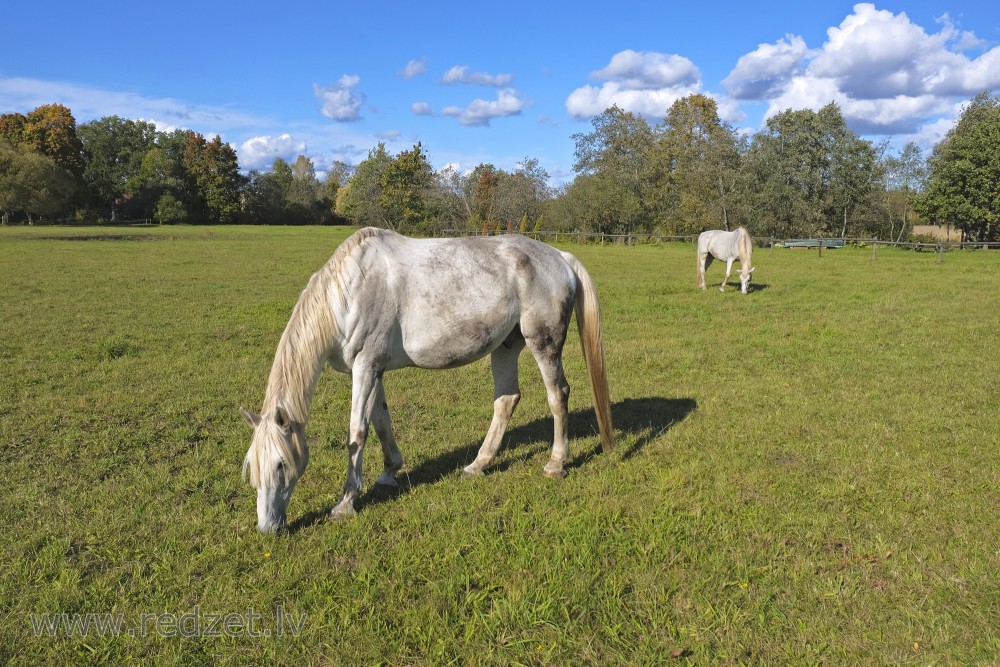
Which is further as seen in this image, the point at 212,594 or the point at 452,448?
the point at 452,448

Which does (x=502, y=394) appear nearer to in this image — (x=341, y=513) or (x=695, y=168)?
(x=341, y=513)

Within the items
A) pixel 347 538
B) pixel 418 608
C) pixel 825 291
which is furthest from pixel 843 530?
pixel 825 291

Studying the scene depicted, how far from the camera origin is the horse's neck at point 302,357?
3990 millimetres

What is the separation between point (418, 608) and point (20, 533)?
9.16ft

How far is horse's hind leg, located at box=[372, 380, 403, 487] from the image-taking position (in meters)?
4.72

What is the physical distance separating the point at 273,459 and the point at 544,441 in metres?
2.77

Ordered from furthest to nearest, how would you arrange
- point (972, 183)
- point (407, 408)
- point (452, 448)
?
point (972, 183)
point (407, 408)
point (452, 448)

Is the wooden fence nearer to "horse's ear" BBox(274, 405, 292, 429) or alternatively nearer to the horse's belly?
the horse's belly

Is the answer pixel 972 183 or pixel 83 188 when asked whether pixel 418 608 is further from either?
pixel 83 188

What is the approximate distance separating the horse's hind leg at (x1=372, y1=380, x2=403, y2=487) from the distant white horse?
13826mm

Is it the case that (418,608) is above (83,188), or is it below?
below

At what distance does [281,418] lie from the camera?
3.79 metres

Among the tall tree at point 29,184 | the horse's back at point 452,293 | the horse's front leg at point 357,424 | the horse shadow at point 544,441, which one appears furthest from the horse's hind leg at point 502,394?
the tall tree at point 29,184

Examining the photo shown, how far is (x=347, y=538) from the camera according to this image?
4051 mm
